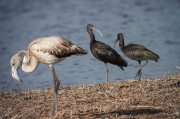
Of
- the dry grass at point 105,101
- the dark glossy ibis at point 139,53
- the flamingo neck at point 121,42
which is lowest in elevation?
the dry grass at point 105,101

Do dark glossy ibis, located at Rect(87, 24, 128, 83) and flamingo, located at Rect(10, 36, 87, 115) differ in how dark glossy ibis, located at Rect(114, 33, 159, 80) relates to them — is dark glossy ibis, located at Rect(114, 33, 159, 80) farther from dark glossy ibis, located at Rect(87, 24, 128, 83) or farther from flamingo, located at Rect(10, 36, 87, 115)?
flamingo, located at Rect(10, 36, 87, 115)

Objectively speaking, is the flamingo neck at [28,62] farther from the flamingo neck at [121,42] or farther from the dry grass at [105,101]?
the flamingo neck at [121,42]

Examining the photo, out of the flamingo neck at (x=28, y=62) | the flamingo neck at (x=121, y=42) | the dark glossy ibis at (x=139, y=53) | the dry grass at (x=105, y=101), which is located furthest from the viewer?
the flamingo neck at (x=121, y=42)

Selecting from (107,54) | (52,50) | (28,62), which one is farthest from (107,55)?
(52,50)

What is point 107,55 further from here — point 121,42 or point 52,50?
point 52,50

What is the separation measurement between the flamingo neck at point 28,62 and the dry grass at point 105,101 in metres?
0.69

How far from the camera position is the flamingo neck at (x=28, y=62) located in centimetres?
694

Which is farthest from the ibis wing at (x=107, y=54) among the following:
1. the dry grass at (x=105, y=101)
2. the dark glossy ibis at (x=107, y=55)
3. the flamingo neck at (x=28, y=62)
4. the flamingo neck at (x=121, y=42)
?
the flamingo neck at (x=28, y=62)

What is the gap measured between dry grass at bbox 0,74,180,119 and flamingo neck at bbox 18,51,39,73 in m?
0.69

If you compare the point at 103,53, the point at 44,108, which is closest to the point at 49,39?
the point at 44,108

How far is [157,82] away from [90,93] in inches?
57.4

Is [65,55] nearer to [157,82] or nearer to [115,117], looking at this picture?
[115,117]

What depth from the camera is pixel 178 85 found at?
297 inches

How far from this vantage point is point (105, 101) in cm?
673
